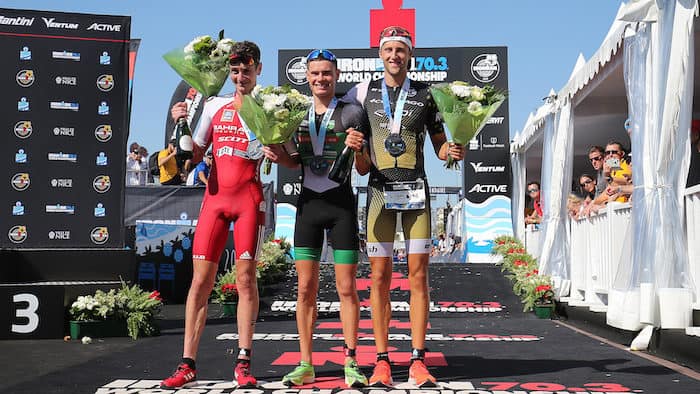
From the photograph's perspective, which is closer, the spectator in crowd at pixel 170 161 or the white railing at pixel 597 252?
the spectator in crowd at pixel 170 161

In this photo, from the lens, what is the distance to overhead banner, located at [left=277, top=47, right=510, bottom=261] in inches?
646

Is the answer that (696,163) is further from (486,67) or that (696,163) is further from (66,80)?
(486,67)

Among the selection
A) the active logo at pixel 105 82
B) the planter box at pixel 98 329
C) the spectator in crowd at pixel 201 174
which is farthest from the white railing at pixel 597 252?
the active logo at pixel 105 82

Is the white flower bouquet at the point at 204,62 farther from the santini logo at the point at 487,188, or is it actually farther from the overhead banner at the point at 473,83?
the santini logo at the point at 487,188

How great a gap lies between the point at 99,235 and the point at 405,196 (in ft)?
13.2

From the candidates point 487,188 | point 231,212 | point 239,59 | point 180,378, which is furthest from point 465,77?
point 180,378

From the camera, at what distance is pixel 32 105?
6961 millimetres

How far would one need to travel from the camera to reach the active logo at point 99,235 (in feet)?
23.4

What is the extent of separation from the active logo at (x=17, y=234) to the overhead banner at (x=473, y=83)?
9.57 m

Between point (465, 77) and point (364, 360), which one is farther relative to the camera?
point (465, 77)

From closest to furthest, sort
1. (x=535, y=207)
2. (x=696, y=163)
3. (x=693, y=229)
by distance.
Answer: (x=693, y=229), (x=696, y=163), (x=535, y=207)

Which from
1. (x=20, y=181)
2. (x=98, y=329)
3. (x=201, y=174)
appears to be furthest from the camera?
(x=201, y=174)

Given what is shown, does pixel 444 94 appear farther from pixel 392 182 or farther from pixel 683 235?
pixel 683 235

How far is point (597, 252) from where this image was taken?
8.46 m
